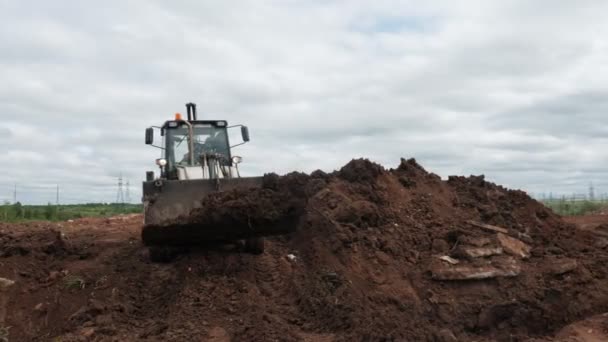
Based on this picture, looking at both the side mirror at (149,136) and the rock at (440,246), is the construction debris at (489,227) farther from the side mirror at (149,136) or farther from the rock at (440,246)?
the side mirror at (149,136)

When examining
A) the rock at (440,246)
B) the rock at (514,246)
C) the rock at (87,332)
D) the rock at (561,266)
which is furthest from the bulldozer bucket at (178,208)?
the rock at (561,266)

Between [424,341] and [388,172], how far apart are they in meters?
4.64

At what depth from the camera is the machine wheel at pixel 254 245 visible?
938 cm

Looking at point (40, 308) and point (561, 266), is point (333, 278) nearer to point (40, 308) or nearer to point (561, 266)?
point (561, 266)

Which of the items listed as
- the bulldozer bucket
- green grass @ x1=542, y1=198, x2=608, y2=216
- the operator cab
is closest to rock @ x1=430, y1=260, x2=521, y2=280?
the bulldozer bucket

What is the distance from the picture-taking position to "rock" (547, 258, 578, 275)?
9.31m

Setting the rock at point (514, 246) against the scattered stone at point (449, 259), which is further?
the rock at point (514, 246)

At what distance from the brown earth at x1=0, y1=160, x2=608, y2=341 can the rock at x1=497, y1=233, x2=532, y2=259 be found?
2 cm

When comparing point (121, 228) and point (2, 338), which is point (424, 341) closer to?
point (2, 338)

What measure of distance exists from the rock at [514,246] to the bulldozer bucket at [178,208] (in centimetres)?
417

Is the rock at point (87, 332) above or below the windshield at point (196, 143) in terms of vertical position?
below

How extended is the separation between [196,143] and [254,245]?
2.39m

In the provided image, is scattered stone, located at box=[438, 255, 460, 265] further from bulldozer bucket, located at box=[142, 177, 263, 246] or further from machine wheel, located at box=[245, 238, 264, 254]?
bulldozer bucket, located at box=[142, 177, 263, 246]

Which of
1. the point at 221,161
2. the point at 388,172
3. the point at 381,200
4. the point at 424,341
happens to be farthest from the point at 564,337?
the point at 221,161
